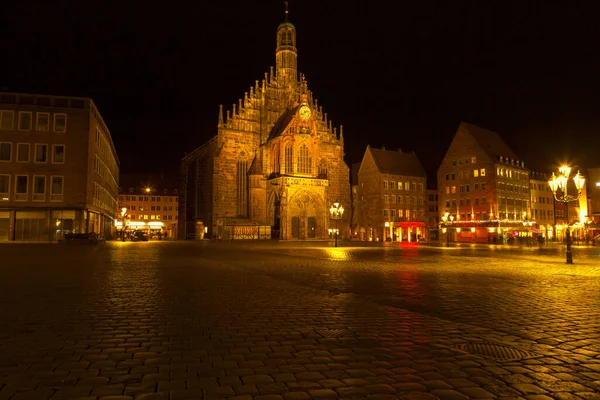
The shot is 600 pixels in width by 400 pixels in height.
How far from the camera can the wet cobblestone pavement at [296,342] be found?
4473 millimetres

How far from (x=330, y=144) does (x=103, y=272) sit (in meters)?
56.8

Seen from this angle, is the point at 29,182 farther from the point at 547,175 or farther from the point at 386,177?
the point at 547,175

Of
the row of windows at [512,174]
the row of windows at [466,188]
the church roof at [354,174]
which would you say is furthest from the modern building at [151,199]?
the row of windows at [512,174]

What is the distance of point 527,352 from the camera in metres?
5.79

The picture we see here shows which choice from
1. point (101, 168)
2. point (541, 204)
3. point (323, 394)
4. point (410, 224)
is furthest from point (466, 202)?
point (323, 394)

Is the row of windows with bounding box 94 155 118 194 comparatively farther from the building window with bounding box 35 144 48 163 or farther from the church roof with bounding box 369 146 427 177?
the church roof with bounding box 369 146 427 177

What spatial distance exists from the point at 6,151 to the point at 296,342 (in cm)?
4971

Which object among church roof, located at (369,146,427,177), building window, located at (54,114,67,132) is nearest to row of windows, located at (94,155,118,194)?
building window, located at (54,114,67,132)

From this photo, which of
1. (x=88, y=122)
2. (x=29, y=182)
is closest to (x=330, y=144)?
(x=88, y=122)

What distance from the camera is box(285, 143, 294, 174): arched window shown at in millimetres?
63312

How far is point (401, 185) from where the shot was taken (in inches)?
3221

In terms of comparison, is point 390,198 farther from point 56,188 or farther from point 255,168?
point 56,188

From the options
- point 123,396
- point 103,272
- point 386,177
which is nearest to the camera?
point 123,396

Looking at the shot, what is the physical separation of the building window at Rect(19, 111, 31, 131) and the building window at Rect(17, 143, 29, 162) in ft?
5.36
